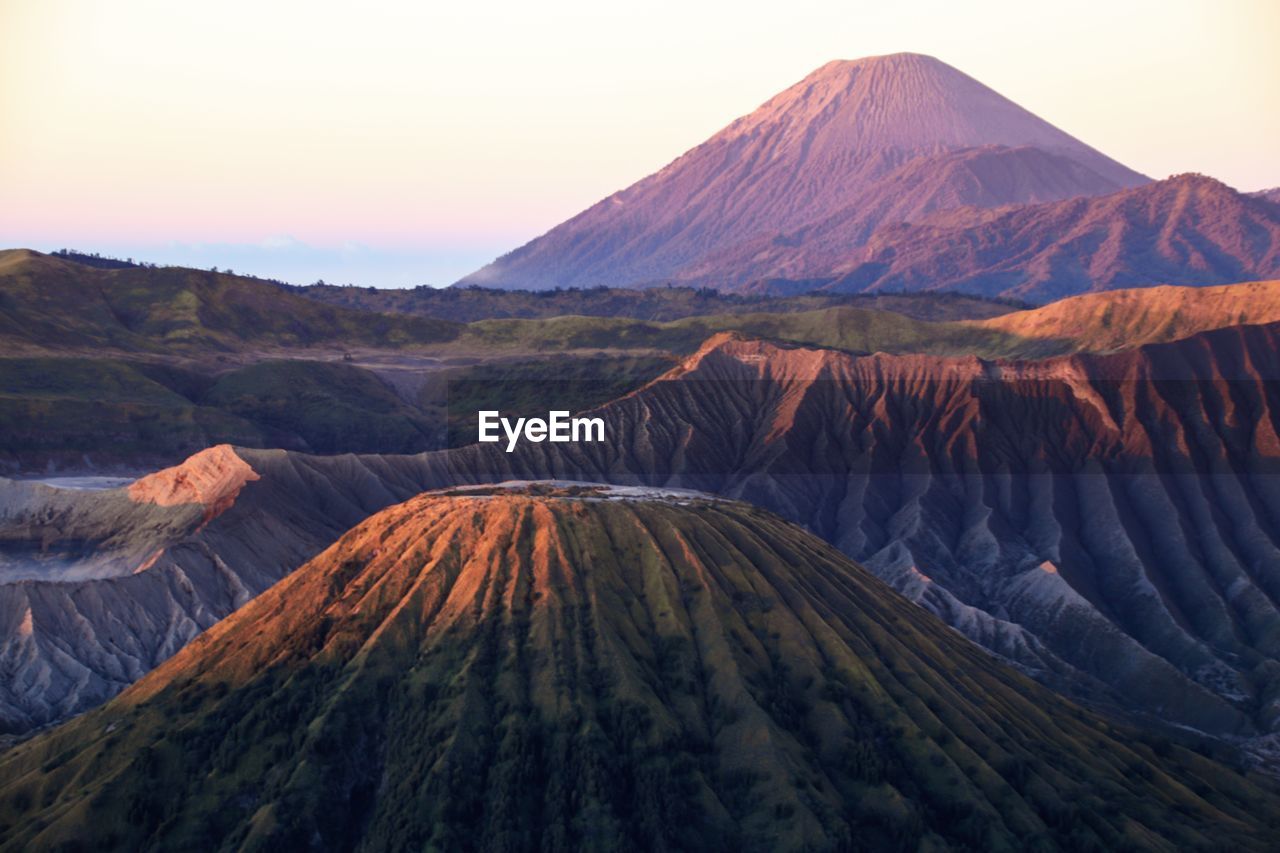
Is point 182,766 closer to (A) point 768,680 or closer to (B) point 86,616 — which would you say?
(A) point 768,680

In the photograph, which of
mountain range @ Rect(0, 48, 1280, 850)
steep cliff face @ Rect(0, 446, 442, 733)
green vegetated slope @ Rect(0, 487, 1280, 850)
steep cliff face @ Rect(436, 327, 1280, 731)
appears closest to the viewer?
green vegetated slope @ Rect(0, 487, 1280, 850)

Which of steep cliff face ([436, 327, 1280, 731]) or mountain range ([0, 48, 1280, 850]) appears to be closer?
mountain range ([0, 48, 1280, 850])

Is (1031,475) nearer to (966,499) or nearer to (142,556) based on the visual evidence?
(966,499)

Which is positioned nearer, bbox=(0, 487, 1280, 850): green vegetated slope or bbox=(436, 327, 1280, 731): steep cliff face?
bbox=(0, 487, 1280, 850): green vegetated slope

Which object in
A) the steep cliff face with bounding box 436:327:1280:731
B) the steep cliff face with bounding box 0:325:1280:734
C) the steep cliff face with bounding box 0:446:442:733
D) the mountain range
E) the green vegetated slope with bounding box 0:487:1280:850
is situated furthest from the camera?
the steep cliff face with bounding box 436:327:1280:731

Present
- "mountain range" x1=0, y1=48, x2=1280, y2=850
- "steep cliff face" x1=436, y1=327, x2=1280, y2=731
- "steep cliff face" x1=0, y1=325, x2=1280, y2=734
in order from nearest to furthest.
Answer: "mountain range" x1=0, y1=48, x2=1280, y2=850 < "steep cliff face" x1=0, y1=325, x2=1280, y2=734 < "steep cliff face" x1=436, y1=327, x2=1280, y2=731

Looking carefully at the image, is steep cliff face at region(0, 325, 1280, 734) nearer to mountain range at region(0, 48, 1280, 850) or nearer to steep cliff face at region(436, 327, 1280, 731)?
steep cliff face at region(436, 327, 1280, 731)

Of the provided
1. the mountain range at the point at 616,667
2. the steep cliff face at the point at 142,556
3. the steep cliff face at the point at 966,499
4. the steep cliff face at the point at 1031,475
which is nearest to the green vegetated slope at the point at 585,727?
the mountain range at the point at 616,667

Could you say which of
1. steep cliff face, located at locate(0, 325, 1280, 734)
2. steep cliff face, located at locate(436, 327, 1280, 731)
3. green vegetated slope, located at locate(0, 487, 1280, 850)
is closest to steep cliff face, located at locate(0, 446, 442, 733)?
steep cliff face, located at locate(0, 325, 1280, 734)

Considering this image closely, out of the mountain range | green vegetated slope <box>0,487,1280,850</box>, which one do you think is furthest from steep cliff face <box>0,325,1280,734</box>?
green vegetated slope <box>0,487,1280,850</box>

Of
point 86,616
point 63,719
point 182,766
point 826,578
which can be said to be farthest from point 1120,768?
point 86,616
